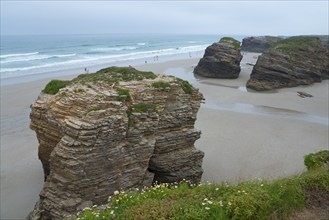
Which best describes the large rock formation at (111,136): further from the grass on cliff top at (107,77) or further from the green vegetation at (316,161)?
the green vegetation at (316,161)

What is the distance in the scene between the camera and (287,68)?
4059 cm

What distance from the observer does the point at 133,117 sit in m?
13.9

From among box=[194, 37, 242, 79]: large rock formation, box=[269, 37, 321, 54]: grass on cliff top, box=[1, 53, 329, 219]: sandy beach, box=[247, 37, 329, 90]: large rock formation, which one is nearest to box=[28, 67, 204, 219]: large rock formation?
box=[1, 53, 329, 219]: sandy beach

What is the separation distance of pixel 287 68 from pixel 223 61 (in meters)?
Answer: 9.15

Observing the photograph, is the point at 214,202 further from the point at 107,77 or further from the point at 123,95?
the point at 107,77

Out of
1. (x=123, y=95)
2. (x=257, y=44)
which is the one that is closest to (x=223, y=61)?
(x=123, y=95)

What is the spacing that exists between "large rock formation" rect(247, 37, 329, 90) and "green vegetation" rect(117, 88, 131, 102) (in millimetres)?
27909

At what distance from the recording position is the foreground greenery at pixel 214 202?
25.8 feet

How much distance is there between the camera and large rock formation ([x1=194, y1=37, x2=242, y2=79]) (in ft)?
153

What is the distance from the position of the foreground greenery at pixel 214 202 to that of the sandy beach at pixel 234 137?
7961 millimetres

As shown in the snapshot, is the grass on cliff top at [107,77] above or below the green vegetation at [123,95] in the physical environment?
above

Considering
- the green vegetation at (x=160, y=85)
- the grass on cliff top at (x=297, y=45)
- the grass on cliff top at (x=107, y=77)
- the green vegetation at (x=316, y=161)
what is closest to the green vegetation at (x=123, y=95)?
the grass on cliff top at (x=107, y=77)

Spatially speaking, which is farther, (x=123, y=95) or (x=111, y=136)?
(x=123, y=95)

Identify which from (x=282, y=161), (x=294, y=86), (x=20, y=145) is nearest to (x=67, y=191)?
(x=20, y=145)
